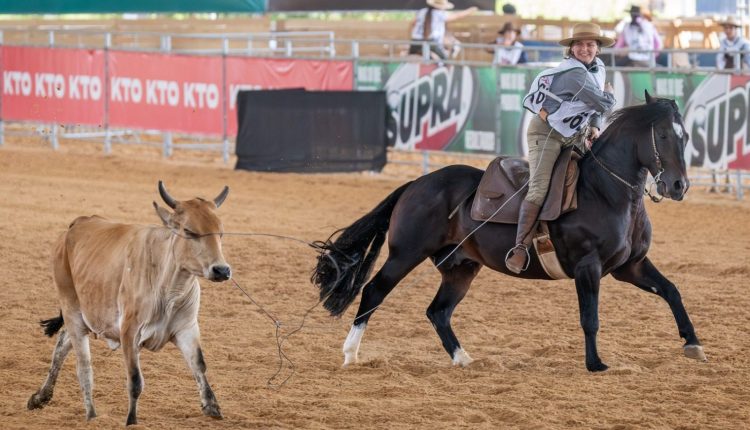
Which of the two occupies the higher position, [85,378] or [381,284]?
[381,284]

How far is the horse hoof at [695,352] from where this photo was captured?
8281mm

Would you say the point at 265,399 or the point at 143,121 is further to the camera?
the point at 143,121

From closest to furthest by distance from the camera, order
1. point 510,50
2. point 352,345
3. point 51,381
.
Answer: point 51,381, point 352,345, point 510,50

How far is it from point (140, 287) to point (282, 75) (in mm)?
13308

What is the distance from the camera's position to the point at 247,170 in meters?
19.3

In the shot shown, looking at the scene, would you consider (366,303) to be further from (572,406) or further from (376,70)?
(376,70)

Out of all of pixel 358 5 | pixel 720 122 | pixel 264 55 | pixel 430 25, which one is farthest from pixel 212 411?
pixel 358 5

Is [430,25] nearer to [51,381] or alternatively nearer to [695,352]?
[695,352]

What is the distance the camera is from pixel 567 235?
8125 millimetres

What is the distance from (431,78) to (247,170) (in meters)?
3.40

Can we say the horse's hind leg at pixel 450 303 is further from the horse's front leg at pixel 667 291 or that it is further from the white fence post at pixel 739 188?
the white fence post at pixel 739 188

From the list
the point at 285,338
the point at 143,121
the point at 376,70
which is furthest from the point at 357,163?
the point at 285,338

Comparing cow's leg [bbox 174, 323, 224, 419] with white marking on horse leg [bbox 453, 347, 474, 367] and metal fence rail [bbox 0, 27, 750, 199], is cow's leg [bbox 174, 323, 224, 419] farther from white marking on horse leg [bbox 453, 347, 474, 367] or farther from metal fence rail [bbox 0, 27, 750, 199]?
metal fence rail [bbox 0, 27, 750, 199]

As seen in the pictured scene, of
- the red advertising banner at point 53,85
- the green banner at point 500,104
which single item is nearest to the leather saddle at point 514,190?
the green banner at point 500,104
